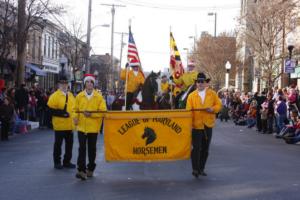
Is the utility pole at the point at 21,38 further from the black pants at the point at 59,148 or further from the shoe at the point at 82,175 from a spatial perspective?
the shoe at the point at 82,175

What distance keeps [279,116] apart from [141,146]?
11.9 metres

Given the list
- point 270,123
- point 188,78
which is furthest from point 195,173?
point 270,123

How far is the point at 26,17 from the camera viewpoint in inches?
987

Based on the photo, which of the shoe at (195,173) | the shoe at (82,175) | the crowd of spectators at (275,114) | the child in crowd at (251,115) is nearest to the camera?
the shoe at (82,175)

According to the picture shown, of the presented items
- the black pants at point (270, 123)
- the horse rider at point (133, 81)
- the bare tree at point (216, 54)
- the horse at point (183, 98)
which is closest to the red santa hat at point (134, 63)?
the horse rider at point (133, 81)

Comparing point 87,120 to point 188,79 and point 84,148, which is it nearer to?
point 84,148

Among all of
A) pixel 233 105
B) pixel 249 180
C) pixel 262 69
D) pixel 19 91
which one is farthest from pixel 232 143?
pixel 262 69

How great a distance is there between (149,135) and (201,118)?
102 centimetres

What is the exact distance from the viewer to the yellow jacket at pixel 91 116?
10109 millimetres

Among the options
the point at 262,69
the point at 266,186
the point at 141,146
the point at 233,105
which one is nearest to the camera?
the point at 266,186

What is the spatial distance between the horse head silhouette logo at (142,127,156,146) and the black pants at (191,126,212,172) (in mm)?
756

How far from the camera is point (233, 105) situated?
3238 cm

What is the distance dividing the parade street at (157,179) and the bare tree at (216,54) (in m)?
44.5

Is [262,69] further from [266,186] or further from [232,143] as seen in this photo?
[266,186]
